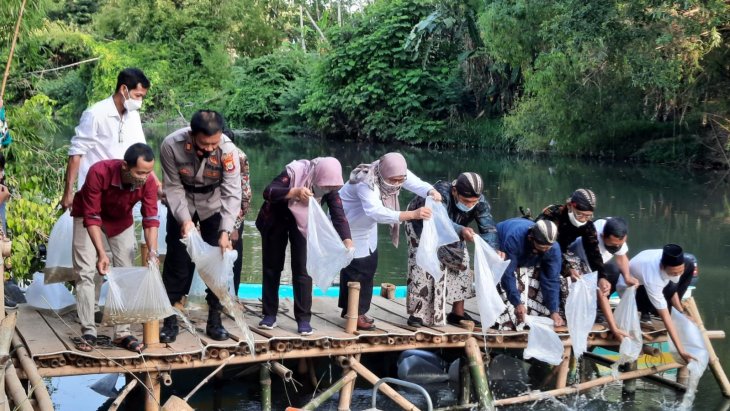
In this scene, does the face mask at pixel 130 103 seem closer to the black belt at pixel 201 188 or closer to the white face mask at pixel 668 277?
the black belt at pixel 201 188

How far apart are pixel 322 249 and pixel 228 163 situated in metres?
0.82

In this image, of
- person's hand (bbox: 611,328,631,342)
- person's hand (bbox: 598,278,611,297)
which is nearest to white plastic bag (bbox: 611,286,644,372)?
person's hand (bbox: 611,328,631,342)

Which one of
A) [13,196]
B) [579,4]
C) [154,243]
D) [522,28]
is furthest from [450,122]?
[154,243]

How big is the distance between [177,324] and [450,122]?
24787mm

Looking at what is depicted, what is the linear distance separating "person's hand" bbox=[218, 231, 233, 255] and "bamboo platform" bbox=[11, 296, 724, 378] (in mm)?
605

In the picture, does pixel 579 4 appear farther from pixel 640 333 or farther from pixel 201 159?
pixel 201 159

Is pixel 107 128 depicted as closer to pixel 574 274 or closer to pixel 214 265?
pixel 214 265

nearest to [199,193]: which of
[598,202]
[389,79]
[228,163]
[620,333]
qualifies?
[228,163]

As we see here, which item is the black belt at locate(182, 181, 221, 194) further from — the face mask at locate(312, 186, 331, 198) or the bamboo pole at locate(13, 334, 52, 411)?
the bamboo pole at locate(13, 334, 52, 411)

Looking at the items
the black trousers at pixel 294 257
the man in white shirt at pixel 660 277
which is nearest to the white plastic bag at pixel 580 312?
the man in white shirt at pixel 660 277

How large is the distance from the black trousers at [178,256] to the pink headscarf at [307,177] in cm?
52

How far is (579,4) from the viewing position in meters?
17.5

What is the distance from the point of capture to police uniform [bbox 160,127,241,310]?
552 cm

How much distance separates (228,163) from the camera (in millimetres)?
5602
